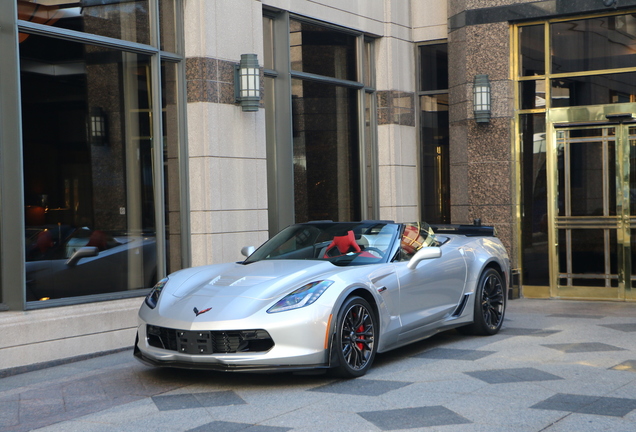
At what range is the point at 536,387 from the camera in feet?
19.2

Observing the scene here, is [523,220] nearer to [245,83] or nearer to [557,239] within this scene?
[557,239]

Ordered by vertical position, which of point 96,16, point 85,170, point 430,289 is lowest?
point 430,289

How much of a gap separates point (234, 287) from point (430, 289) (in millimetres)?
2017

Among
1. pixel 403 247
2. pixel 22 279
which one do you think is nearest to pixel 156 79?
pixel 22 279

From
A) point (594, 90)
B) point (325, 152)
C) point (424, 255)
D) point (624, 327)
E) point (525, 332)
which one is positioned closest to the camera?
point (424, 255)

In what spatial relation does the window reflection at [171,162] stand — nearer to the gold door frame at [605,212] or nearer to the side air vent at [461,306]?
the side air vent at [461,306]

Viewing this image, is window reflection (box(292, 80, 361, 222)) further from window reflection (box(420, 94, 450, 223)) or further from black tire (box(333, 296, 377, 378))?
black tire (box(333, 296, 377, 378))

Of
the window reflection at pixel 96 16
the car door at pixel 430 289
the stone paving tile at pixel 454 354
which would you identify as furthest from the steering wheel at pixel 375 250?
the window reflection at pixel 96 16

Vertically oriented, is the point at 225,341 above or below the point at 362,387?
above

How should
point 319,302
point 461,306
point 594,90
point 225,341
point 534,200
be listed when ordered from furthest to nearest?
point 534,200, point 594,90, point 461,306, point 319,302, point 225,341

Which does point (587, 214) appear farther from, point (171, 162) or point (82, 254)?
point (82, 254)

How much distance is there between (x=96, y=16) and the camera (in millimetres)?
8766

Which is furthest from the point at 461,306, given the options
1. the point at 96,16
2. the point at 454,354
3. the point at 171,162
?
the point at 96,16

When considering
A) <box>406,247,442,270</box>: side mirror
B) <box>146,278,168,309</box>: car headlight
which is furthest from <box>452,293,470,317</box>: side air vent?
<box>146,278,168,309</box>: car headlight
